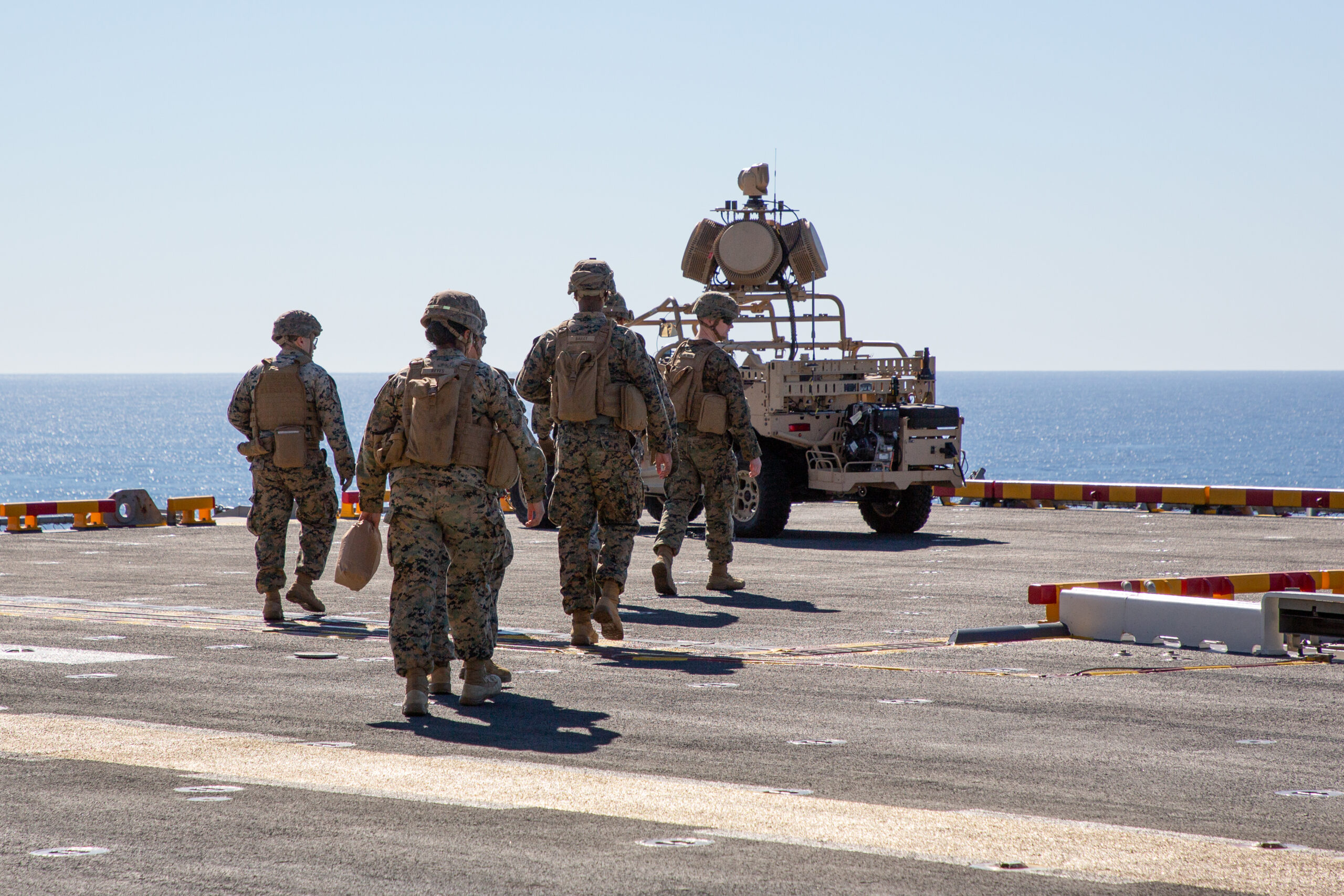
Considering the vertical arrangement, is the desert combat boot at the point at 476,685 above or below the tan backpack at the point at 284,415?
below

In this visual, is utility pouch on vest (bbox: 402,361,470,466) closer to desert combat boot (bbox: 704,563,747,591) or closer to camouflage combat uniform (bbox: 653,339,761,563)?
camouflage combat uniform (bbox: 653,339,761,563)

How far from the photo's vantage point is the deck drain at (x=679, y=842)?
443cm

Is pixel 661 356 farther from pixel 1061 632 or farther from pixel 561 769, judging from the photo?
pixel 561 769

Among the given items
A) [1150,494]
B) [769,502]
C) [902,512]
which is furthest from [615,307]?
[1150,494]

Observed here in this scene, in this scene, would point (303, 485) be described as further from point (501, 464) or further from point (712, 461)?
point (501, 464)

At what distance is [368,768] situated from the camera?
541 centimetres

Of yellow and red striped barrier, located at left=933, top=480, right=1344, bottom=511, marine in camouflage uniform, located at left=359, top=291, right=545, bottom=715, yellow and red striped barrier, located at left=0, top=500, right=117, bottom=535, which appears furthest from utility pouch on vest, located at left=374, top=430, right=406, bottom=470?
yellow and red striped barrier, located at left=0, top=500, right=117, bottom=535

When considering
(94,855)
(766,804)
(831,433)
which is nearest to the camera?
(94,855)

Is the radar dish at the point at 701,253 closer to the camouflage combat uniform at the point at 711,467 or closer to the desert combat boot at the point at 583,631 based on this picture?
the camouflage combat uniform at the point at 711,467

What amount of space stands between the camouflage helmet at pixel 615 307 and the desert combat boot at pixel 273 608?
2.42 metres

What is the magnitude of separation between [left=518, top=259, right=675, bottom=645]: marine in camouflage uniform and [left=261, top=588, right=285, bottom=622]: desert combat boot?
1940 millimetres

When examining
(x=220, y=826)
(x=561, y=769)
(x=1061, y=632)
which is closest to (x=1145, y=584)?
(x=1061, y=632)

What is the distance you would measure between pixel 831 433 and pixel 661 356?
1.73 m

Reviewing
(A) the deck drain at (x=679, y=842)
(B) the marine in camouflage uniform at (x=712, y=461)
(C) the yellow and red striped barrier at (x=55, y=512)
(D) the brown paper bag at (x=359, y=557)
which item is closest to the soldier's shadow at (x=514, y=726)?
(D) the brown paper bag at (x=359, y=557)
